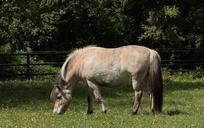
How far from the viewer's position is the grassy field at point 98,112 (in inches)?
453

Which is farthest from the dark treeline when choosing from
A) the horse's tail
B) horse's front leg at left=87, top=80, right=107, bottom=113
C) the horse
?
the horse's tail

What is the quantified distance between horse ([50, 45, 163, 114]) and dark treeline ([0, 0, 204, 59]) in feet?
59.3

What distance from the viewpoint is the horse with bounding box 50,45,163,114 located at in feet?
45.9

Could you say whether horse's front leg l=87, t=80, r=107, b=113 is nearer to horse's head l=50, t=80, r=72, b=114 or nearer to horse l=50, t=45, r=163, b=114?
horse l=50, t=45, r=163, b=114

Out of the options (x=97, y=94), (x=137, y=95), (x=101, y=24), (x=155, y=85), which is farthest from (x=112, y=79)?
(x=101, y=24)

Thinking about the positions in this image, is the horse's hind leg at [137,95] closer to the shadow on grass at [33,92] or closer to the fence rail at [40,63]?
the shadow on grass at [33,92]

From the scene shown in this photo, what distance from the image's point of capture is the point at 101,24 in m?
38.8

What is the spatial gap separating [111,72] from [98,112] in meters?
1.20

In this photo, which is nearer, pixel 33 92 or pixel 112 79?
pixel 112 79

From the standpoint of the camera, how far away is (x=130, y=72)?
14.1 meters

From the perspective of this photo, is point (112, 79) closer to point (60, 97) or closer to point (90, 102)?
point (90, 102)

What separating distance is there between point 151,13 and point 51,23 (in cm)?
663

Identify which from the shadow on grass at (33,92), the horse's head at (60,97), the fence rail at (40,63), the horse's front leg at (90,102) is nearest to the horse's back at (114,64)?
the horse's front leg at (90,102)

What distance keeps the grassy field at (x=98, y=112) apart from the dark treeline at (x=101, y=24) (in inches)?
327
